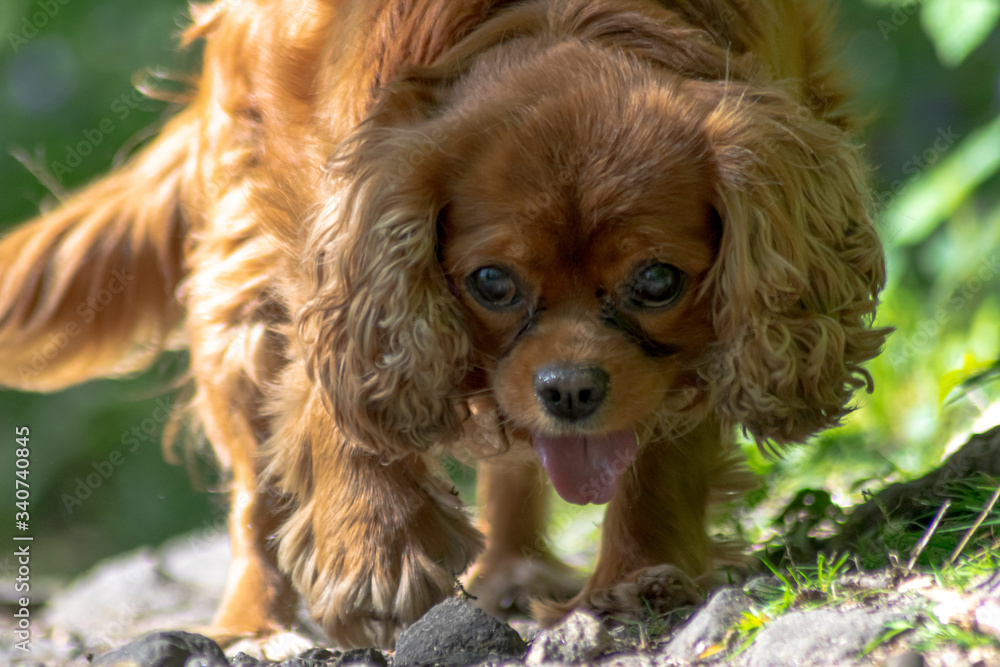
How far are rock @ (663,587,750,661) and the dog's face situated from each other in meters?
0.43

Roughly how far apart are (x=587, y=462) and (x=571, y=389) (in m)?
0.32

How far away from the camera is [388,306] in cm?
248

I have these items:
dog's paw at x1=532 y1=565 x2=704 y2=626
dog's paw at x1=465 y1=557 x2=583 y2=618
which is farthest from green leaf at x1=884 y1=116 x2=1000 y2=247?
dog's paw at x1=532 y1=565 x2=704 y2=626

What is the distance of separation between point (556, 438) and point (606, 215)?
58 centimetres

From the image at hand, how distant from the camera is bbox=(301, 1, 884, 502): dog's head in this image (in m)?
2.30

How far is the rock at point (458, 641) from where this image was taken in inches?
88.2

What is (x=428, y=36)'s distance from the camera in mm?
2627

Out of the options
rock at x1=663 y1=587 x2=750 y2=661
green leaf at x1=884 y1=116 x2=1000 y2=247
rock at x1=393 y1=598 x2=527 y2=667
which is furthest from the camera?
green leaf at x1=884 y1=116 x2=1000 y2=247

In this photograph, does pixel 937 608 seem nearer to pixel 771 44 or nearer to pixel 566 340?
pixel 566 340

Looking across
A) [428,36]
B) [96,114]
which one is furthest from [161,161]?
[96,114]

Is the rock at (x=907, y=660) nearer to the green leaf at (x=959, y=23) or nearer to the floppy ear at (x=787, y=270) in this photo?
the floppy ear at (x=787, y=270)

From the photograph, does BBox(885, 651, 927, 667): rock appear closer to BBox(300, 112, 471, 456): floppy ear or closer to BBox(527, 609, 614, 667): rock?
BBox(527, 609, 614, 667): rock

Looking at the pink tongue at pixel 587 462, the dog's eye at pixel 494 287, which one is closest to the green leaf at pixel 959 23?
the pink tongue at pixel 587 462

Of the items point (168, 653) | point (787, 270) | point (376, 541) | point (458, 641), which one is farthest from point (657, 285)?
point (168, 653)
